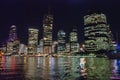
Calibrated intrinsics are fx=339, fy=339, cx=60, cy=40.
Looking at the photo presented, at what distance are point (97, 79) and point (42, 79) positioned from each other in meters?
8.56

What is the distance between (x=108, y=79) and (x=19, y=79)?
14.0 metres

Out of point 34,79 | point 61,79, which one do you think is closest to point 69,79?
point 61,79

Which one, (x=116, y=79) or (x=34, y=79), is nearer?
(x=34, y=79)

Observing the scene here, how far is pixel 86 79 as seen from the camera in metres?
52.9

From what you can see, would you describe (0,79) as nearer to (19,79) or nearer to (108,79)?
(19,79)

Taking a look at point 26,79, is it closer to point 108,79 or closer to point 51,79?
point 51,79

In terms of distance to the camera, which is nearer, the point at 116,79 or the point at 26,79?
the point at 26,79

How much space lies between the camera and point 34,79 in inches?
2010

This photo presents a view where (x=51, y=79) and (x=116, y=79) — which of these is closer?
(x=51, y=79)

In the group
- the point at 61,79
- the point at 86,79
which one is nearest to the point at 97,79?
the point at 86,79

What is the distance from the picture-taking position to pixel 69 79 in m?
52.4

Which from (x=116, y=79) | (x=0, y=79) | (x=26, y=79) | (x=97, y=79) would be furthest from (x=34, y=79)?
(x=116, y=79)

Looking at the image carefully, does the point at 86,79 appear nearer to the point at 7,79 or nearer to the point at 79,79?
the point at 79,79

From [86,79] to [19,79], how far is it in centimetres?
1039
